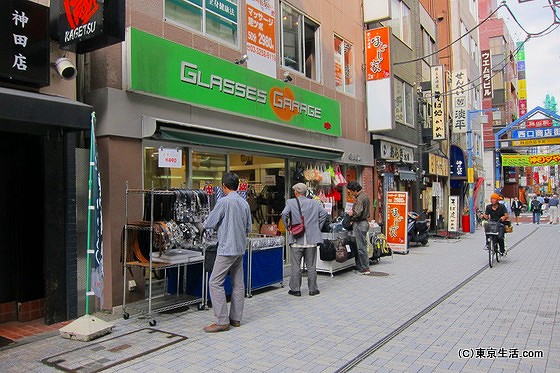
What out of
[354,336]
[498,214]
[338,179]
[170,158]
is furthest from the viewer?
[338,179]

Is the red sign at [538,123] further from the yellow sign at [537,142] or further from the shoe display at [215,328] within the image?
the shoe display at [215,328]

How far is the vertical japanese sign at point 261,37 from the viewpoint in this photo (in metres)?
9.66

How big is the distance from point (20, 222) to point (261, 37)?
6244mm

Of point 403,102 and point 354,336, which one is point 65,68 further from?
point 403,102

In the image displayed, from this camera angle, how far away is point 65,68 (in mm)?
6031

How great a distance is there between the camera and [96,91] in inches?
262

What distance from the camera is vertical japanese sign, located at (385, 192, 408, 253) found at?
13383mm

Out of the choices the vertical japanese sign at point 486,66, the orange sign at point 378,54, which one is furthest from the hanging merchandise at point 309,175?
the vertical japanese sign at point 486,66

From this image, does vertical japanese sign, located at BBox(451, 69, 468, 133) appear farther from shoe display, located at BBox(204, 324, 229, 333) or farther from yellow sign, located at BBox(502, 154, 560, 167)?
shoe display, located at BBox(204, 324, 229, 333)

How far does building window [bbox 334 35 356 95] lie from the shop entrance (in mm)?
9014

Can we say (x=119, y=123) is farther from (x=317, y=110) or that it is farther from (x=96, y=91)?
(x=317, y=110)

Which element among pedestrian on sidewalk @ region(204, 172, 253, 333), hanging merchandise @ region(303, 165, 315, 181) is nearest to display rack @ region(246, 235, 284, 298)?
pedestrian on sidewalk @ region(204, 172, 253, 333)

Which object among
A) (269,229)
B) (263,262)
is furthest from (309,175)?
(263,262)

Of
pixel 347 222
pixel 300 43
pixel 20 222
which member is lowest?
pixel 347 222
